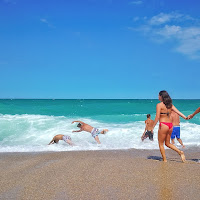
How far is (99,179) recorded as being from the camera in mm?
4387

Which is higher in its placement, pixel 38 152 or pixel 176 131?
pixel 176 131

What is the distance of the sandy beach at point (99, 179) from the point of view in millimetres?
3717

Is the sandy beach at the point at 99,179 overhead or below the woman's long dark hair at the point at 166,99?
below

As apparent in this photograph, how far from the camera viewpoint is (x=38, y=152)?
24.5 feet

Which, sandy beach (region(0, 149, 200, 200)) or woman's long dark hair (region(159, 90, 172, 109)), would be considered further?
woman's long dark hair (region(159, 90, 172, 109))

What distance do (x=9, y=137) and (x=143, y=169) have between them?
8.99m

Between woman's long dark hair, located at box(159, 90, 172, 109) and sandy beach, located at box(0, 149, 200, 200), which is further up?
woman's long dark hair, located at box(159, 90, 172, 109)

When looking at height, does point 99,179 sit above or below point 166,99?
below

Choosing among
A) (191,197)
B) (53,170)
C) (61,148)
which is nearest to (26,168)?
(53,170)

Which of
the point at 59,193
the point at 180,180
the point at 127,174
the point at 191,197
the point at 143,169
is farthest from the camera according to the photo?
the point at 143,169

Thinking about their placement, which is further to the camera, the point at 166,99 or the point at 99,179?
the point at 166,99

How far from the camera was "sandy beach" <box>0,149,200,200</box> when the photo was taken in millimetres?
3717

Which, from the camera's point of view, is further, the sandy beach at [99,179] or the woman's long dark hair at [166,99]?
the woman's long dark hair at [166,99]

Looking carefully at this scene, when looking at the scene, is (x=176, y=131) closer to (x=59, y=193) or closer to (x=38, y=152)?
(x=38, y=152)
